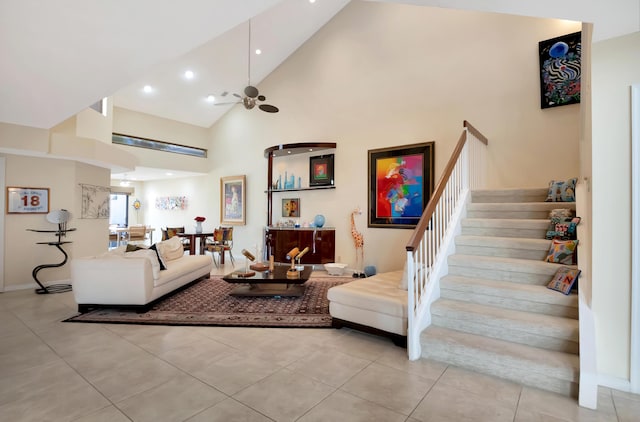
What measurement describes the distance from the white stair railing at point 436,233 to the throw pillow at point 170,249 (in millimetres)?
4177

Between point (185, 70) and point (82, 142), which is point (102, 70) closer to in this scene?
point (82, 142)

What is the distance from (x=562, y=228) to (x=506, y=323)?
1.37m

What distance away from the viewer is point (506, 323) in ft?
8.51

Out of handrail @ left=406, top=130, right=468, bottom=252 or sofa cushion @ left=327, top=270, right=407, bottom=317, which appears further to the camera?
sofa cushion @ left=327, top=270, right=407, bottom=317

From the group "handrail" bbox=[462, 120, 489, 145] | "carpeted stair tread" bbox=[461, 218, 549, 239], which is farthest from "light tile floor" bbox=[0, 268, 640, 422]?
"handrail" bbox=[462, 120, 489, 145]

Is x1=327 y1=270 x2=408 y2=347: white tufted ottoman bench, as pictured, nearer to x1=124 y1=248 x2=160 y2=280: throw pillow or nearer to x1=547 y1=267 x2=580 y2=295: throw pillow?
x1=547 y1=267 x2=580 y2=295: throw pillow

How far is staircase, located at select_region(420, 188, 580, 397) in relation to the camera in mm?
2314

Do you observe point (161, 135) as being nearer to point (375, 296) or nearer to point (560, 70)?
point (375, 296)

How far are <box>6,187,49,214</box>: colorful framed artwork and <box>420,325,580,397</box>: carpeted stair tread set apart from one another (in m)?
6.75

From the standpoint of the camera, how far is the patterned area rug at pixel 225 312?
141 inches

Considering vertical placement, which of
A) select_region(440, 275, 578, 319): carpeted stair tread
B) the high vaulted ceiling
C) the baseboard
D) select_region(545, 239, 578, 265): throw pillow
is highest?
the high vaulted ceiling

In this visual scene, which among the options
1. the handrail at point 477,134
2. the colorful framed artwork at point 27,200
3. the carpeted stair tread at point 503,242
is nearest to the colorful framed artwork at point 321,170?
the handrail at point 477,134

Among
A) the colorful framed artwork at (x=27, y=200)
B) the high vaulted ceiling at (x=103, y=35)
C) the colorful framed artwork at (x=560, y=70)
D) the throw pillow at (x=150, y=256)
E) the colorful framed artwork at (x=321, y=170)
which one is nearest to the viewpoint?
the high vaulted ceiling at (x=103, y=35)

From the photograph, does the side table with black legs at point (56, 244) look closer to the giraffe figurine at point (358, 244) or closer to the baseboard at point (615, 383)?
the giraffe figurine at point (358, 244)
